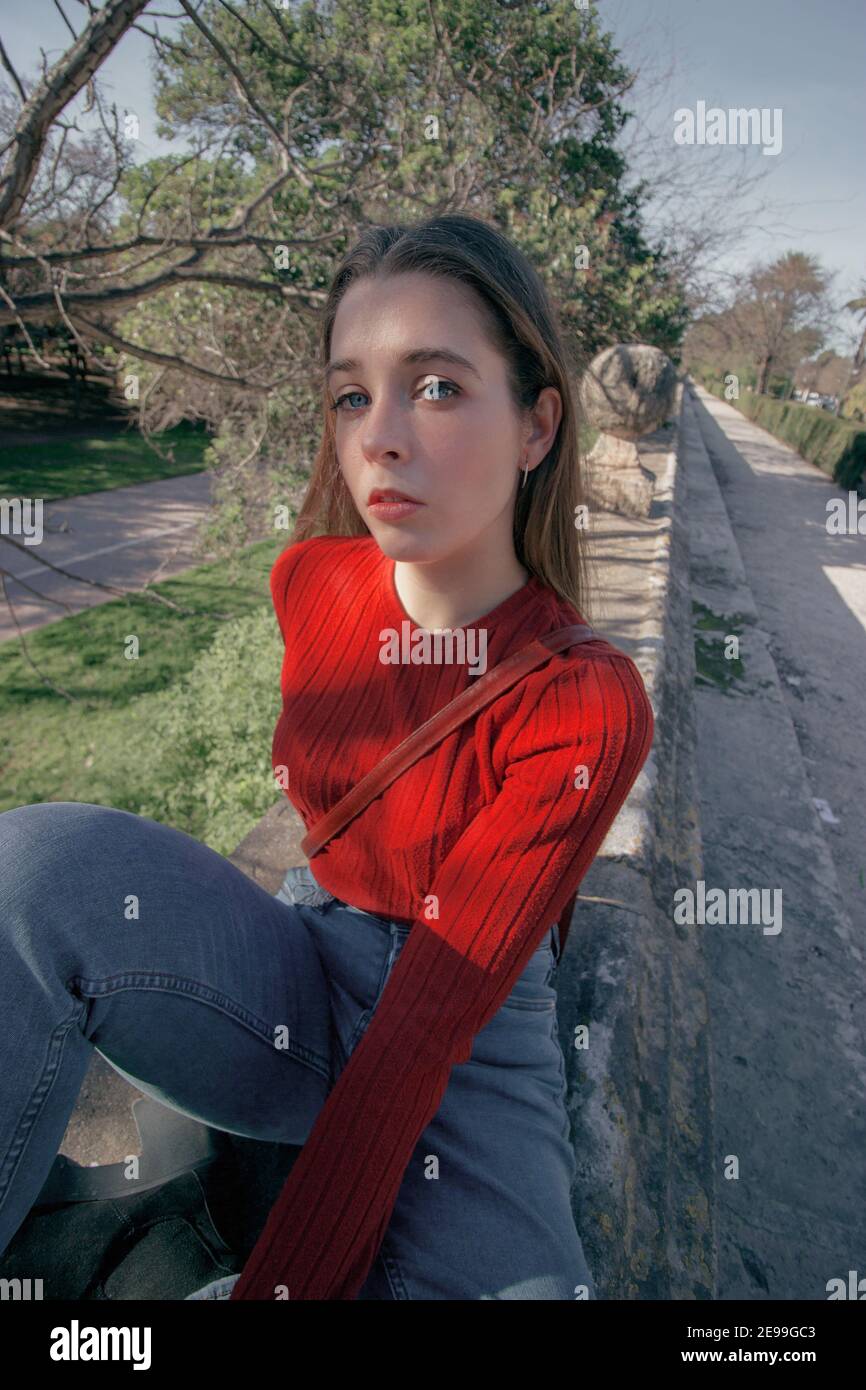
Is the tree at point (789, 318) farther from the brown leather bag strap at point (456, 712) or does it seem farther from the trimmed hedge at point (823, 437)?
the brown leather bag strap at point (456, 712)

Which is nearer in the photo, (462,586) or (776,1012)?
(462,586)

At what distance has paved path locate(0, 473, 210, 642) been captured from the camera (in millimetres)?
7902

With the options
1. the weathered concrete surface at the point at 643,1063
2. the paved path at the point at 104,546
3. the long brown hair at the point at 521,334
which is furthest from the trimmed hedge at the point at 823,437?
the long brown hair at the point at 521,334

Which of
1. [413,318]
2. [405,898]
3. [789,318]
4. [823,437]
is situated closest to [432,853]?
[405,898]

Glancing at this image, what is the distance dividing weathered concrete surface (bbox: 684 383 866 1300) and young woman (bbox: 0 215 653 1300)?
53.0 inches

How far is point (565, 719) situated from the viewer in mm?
1212

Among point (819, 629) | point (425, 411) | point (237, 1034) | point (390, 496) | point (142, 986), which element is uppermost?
point (425, 411)

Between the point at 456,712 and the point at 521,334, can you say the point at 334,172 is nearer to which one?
the point at 521,334

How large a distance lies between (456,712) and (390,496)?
360mm

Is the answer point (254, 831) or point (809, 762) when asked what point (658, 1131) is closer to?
point (254, 831)

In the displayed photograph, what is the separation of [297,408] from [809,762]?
15.1ft

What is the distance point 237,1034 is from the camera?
1.22 meters

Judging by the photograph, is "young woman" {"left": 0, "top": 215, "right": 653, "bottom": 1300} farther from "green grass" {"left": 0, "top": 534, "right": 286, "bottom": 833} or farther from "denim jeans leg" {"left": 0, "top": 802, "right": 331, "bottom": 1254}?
"green grass" {"left": 0, "top": 534, "right": 286, "bottom": 833}

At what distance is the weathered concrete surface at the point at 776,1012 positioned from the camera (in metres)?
2.26
